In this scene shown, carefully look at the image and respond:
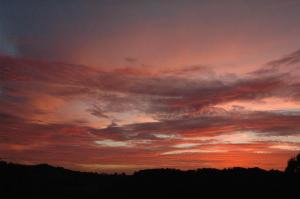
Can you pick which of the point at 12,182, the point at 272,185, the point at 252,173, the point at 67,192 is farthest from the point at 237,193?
the point at 12,182

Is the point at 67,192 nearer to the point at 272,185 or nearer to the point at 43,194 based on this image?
the point at 43,194

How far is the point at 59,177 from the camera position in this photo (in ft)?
173

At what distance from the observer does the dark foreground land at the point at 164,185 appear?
1490 inches

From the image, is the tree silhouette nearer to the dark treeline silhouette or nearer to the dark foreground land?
the dark treeline silhouette

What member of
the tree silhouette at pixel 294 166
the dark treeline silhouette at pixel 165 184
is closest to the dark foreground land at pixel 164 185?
the dark treeline silhouette at pixel 165 184

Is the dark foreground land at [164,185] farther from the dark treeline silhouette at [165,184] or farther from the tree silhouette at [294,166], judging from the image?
the tree silhouette at [294,166]

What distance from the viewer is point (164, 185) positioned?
4134 cm

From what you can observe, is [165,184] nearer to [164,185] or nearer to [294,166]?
[164,185]

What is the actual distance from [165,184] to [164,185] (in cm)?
34

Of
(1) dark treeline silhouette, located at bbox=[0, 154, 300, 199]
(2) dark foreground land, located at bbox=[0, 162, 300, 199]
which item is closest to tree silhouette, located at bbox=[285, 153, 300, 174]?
(1) dark treeline silhouette, located at bbox=[0, 154, 300, 199]

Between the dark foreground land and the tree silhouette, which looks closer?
the dark foreground land

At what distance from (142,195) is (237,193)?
9570 millimetres

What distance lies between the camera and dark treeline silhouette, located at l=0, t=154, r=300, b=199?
37938 millimetres

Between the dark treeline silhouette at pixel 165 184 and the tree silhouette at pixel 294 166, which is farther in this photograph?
the tree silhouette at pixel 294 166
